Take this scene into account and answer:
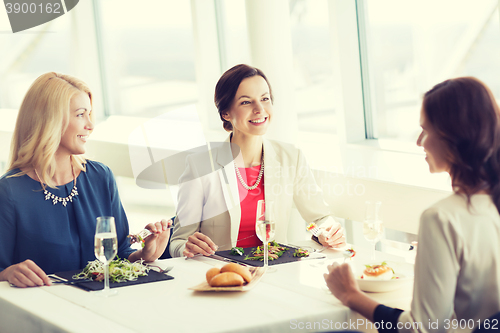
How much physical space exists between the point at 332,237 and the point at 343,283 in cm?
61

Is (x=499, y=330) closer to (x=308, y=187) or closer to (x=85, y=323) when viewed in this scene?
(x=85, y=323)

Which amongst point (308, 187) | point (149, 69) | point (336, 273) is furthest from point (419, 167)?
point (149, 69)

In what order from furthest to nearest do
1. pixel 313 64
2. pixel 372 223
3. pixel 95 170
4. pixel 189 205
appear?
pixel 313 64, pixel 189 205, pixel 95 170, pixel 372 223

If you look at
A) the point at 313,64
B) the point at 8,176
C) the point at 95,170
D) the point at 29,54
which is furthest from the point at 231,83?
the point at 29,54

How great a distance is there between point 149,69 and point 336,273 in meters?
4.59

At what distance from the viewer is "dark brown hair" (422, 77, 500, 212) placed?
1.25 metres

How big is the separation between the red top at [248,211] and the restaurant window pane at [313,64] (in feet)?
4.72

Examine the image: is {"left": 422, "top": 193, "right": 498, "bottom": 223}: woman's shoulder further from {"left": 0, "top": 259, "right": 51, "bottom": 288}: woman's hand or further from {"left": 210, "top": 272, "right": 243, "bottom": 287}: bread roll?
{"left": 0, "top": 259, "right": 51, "bottom": 288}: woman's hand

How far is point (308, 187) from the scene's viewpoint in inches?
102

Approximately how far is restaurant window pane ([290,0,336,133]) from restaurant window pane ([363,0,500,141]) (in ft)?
1.50

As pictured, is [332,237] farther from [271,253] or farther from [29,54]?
[29,54]

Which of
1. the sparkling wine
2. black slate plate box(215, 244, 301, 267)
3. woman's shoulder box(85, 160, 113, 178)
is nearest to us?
the sparkling wine

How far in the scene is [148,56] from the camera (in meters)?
5.67

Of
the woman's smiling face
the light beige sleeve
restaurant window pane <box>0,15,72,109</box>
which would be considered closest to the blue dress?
the light beige sleeve
